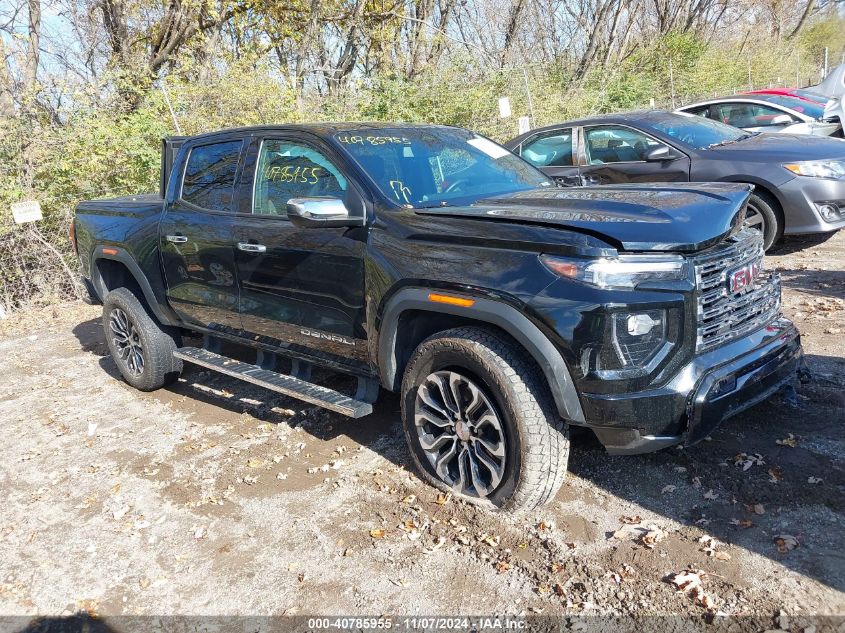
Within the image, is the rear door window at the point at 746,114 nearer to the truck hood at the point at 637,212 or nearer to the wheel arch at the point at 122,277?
the truck hood at the point at 637,212

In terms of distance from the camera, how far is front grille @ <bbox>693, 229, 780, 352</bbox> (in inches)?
113

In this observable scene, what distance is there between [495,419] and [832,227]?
5277 millimetres

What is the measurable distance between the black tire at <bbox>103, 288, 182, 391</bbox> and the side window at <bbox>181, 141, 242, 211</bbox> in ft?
3.73

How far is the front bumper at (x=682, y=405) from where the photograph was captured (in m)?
2.78

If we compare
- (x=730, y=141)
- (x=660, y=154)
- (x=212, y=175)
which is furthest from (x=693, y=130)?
(x=212, y=175)

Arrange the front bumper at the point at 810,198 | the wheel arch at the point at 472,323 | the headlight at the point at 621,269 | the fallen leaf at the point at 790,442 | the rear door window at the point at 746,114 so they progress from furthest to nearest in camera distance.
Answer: the rear door window at the point at 746,114 → the front bumper at the point at 810,198 → the fallen leaf at the point at 790,442 → the wheel arch at the point at 472,323 → the headlight at the point at 621,269

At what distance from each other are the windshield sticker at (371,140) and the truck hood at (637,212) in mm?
750

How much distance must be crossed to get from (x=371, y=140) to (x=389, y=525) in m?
2.19

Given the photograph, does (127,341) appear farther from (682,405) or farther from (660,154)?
(660,154)

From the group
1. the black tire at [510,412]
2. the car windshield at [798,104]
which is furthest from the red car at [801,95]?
A: the black tire at [510,412]

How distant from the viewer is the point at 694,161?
7.09 metres

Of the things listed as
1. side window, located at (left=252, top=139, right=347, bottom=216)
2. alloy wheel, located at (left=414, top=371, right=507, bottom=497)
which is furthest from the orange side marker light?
side window, located at (left=252, top=139, right=347, bottom=216)

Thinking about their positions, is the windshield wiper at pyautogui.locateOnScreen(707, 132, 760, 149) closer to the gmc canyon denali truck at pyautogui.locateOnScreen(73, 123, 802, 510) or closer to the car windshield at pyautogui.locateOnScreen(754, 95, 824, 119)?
the gmc canyon denali truck at pyautogui.locateOnScreen(73, 123, 802, 510)

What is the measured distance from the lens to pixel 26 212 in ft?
25.4
